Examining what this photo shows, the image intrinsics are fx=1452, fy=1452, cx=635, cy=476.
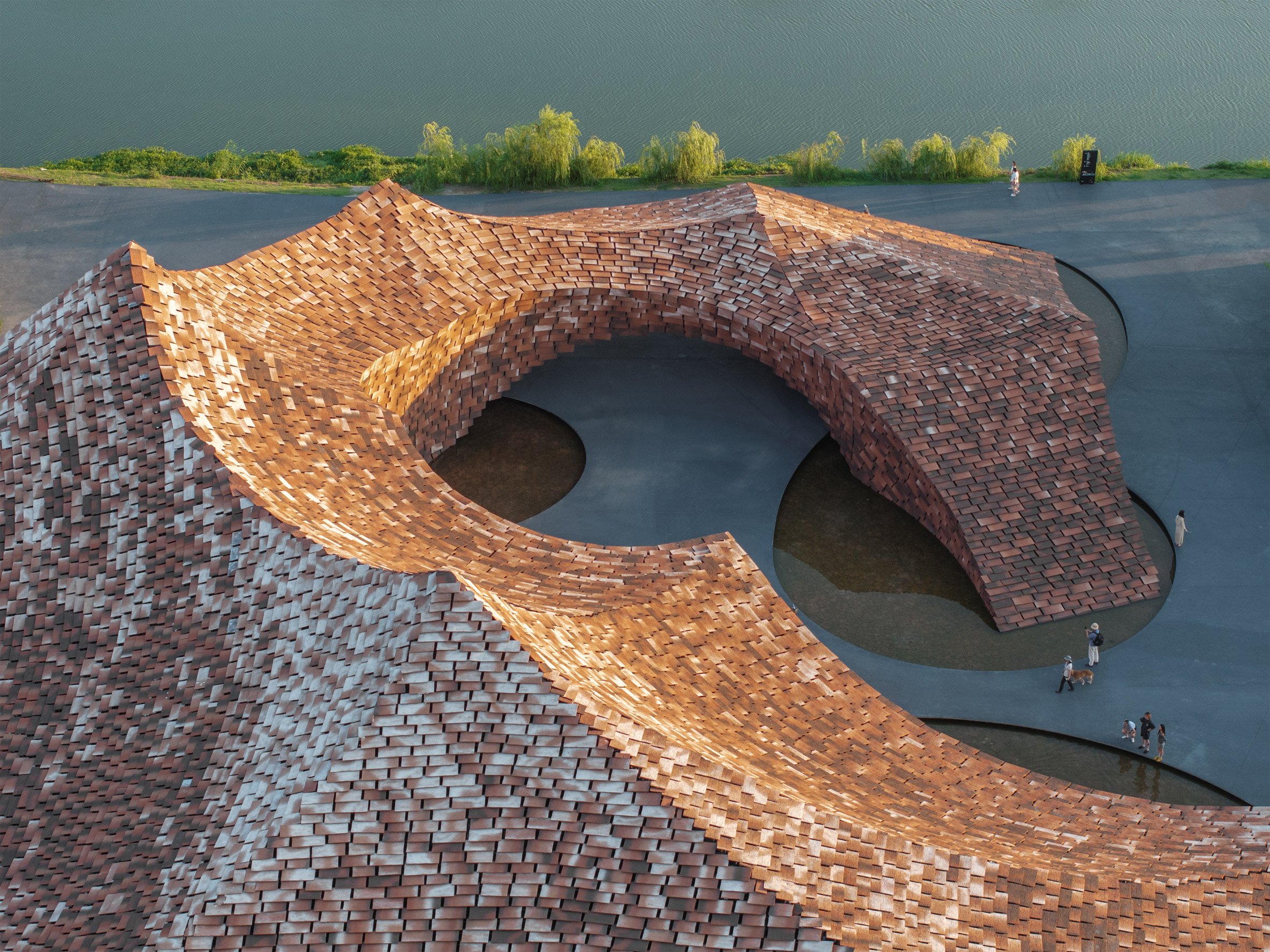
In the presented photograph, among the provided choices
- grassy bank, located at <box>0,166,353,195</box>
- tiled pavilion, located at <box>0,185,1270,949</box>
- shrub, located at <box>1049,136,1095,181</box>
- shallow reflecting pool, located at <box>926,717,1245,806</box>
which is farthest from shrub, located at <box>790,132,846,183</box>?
shallow reflecting pool, located at <box>926,717,1245,806</box>

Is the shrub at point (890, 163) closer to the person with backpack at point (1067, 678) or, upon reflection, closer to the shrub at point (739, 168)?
the shrub at point (739, 168)

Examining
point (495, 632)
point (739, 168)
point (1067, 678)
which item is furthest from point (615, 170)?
point (495, 632)

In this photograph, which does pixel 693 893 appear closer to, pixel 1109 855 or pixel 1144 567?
pixel 1109 855

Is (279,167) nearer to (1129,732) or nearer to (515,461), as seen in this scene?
(515,461)

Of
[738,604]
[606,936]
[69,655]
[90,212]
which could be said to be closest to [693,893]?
[606,936]

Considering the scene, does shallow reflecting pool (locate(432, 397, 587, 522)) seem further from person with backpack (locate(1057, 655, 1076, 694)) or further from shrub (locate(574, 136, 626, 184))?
shrub (locate(574, 136, 626, 184))

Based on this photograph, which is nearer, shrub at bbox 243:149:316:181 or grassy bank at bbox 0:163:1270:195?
grassy bank at bbox 0:163:1270:195

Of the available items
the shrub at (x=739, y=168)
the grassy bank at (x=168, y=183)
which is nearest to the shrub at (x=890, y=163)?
the shrub at (x=739, y=168)
